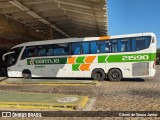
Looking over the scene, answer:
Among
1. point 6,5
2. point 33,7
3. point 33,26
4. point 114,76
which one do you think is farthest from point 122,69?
point 33,26

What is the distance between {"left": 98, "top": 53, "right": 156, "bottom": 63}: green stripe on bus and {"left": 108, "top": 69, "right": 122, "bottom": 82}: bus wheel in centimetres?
70

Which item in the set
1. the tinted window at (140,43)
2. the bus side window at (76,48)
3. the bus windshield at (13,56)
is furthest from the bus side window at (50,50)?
the tinted window at (140,43)

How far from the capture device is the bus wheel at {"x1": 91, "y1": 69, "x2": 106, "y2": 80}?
17.0 metres

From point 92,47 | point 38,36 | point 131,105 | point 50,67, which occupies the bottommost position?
point 131,105

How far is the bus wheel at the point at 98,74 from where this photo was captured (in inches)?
669

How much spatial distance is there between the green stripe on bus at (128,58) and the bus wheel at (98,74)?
2.26 ft

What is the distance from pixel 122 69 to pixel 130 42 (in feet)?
6.05

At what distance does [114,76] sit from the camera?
1669 cm

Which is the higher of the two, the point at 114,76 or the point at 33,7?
the point at 33,7

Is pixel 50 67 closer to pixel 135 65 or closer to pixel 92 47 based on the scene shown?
pixel 92 47

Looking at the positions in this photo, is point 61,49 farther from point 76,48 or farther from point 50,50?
point 76,48

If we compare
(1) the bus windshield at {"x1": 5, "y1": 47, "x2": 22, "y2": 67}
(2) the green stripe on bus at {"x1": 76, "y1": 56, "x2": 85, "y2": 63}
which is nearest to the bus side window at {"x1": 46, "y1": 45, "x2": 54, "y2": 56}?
(2) the green stripe on bus at {"x1": 76, "y1": 56, "x2": 85, "y2": 63}

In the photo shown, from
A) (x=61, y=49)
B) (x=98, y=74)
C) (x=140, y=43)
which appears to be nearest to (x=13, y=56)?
(x=61, y=49)

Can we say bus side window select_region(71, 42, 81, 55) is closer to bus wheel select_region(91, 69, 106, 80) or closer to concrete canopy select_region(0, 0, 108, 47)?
bus wheel select_region(91, 69, 106, 80)
